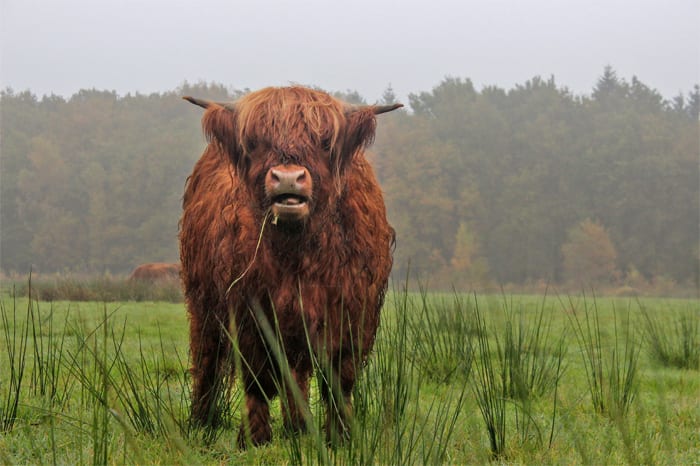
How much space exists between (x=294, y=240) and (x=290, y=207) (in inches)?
15.2

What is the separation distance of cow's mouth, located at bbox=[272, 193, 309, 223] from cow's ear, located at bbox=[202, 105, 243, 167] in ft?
1.86

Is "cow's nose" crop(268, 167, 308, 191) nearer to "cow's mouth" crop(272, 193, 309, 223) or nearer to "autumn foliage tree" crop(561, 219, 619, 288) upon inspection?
"cow's mouth" crop(272, 193, 309, 223)

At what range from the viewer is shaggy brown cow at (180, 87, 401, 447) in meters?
3.78

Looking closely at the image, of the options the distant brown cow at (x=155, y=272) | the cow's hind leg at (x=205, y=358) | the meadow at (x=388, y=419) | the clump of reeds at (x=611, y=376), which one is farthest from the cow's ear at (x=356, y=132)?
the distant brown cow at (x=155, y=272)

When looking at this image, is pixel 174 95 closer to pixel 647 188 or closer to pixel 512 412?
pixel 647 188

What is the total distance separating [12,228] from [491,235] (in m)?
29.5

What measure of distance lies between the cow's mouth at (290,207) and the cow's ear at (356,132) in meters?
0.52

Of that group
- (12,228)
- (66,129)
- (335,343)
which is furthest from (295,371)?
(66,129)

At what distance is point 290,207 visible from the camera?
11.4 feet

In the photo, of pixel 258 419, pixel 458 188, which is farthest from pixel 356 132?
pixel 458 188

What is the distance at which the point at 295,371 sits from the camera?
13.1ft

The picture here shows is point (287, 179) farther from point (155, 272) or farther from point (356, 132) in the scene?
point (155, 272)

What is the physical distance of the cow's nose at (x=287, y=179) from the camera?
3477 millimetres

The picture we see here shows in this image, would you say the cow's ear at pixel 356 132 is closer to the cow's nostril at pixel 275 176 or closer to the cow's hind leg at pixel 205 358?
the cow's nostril at pixel 275 176
